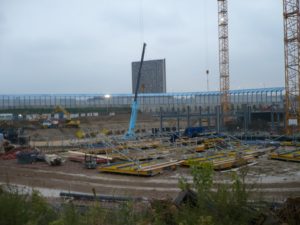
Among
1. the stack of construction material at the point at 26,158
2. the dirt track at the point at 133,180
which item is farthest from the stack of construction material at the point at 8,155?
the dirt track at the point at 133,180

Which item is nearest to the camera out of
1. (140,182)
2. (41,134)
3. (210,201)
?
(210,201)

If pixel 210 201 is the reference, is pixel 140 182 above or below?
below

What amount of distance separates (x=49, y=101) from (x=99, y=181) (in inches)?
1837

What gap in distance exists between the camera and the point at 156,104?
56969 millimetres

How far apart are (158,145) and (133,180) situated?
10.3 m

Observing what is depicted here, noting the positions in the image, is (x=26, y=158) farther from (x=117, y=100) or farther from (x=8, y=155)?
(x=117, y=100)

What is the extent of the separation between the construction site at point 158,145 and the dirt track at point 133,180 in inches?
1.4

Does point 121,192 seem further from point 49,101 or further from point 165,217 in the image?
point 49,101

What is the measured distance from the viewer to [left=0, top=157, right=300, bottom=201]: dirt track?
11.3m

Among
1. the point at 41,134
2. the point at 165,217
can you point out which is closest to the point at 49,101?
the point at 41,134

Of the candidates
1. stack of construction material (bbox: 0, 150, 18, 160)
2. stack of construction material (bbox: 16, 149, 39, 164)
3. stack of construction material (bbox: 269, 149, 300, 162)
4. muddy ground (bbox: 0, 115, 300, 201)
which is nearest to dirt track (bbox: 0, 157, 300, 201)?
muddy ground (bbox: 0, 115, 300, 201)

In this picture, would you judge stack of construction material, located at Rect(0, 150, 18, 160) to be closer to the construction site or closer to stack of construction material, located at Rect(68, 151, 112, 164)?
the construction site

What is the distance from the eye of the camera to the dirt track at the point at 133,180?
1127 centimetres

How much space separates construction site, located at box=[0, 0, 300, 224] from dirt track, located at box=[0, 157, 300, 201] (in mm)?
35
